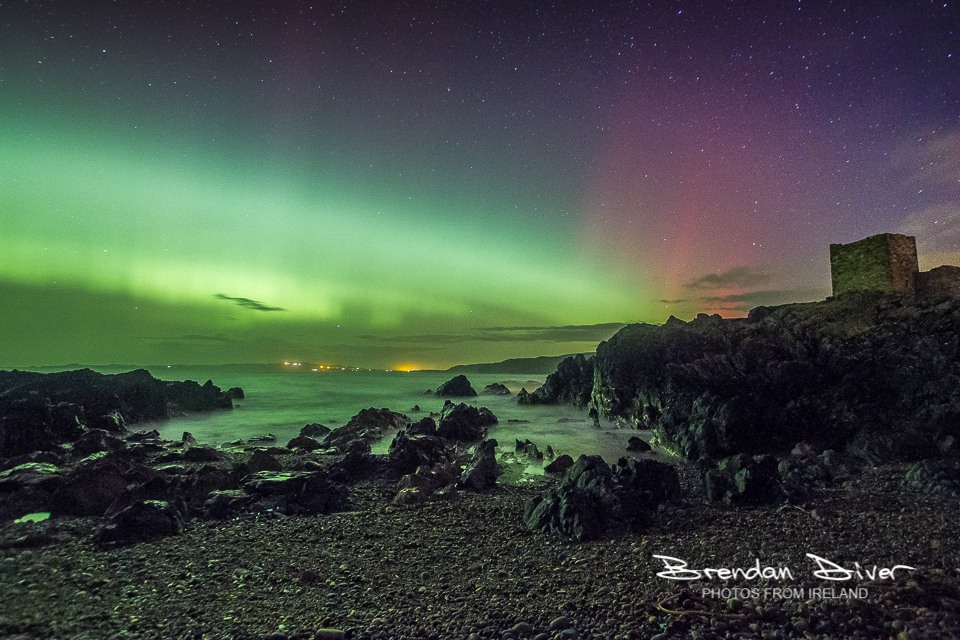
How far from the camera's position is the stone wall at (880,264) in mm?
17891

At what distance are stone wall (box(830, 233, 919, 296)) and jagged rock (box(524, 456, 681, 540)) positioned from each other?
1784 centimetres

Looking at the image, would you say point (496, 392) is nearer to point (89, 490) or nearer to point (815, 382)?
point (815, 382)

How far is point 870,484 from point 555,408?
68.4ft

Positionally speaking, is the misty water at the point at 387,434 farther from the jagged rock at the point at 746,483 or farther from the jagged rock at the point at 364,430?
the jagged rock at the point at 746,483

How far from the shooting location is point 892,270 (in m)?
17.9

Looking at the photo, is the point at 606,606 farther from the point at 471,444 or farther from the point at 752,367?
the point at 752,367

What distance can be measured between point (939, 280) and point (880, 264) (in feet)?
9.48

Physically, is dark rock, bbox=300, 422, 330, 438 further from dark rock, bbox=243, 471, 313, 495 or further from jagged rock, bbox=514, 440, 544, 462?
dark rock, bbox=243, 471, 313, 495

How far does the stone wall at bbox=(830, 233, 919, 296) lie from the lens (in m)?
17.9

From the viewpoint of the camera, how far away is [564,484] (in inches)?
296

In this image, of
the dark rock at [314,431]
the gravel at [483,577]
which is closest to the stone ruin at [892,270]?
the gravel at [483,577]

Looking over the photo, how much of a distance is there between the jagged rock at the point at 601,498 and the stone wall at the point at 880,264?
17839mm

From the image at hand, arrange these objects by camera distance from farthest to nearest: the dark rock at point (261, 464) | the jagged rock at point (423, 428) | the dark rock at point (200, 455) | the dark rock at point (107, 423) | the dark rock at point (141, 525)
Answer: the dark rock at point (107, 423)
the jagged rock at point (423, 428)
the dark rock at point (200, 455)
the dark rock at point (261, 464)
the dark rock at point (141, 525)

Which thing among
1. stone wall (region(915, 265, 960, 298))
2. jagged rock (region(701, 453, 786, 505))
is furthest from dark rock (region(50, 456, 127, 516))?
stone wall (region(915, 265, 960, 298))
